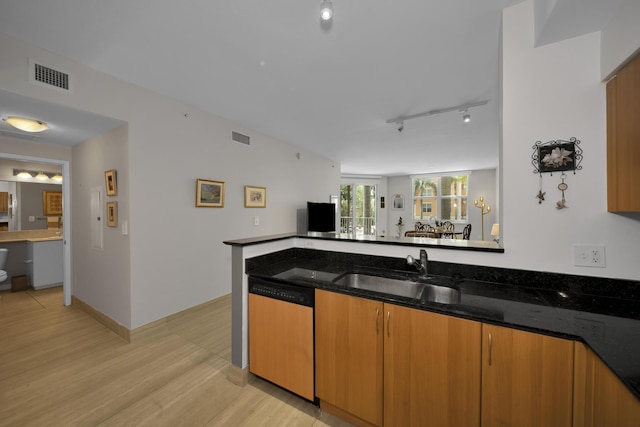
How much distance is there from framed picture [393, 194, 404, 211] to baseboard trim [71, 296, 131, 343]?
800cm

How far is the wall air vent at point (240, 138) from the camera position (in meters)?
3.43

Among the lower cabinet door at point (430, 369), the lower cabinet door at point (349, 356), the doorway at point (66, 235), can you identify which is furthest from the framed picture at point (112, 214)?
the lower cabinet door at point (430, 369)

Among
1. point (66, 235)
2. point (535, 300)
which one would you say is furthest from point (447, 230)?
point (66, 235)

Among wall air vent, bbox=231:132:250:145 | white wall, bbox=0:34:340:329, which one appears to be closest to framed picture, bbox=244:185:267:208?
white wall, bbox=0:34:340:329

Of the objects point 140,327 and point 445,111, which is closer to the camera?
point 140,327

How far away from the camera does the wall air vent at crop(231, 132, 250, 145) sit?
3.43 meters

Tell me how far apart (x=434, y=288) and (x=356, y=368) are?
2.33 feet

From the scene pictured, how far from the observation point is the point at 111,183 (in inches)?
99.1

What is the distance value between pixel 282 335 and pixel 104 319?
96.1 inches

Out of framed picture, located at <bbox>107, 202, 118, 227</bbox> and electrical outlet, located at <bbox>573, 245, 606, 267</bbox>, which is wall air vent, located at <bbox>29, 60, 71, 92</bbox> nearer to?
framed picture, located at <bbox>107, 202, 118, 227</bbox>

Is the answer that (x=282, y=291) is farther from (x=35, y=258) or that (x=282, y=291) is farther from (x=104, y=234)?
(x=35, y=258)

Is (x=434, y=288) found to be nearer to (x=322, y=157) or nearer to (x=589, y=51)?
(x=589, y=51)

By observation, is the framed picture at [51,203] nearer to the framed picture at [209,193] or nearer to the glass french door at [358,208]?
the framed picture at [209,193]

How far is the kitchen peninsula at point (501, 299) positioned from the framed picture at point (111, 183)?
5.61ft
